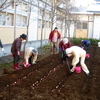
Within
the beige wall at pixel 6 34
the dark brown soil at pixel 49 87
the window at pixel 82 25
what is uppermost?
the window at pixel 82 25

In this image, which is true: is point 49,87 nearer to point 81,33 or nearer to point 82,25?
point 81,33

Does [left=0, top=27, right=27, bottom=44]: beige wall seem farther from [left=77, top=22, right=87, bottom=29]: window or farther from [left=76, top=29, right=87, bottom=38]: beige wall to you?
[left=77, top=22, right=87, bottom=29]: window

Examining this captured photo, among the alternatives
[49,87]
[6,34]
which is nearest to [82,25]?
[6,34]

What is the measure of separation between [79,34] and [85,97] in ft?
73.1

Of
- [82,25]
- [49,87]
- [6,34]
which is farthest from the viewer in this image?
[82,25]

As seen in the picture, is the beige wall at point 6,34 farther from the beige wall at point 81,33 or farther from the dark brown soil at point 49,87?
the beige wall at point 81,33

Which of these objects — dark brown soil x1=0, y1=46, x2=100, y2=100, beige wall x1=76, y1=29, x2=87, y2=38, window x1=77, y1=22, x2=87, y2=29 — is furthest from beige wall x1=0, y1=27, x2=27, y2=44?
window x1=77, y1=22, x2=87, y2=29

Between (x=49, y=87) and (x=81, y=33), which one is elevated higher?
(x=81, y=33)

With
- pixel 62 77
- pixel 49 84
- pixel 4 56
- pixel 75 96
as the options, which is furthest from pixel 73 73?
pixel 4 56

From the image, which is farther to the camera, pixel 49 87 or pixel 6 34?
pixel 6 34

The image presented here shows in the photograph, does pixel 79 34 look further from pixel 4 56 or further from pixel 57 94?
pixel 57 94

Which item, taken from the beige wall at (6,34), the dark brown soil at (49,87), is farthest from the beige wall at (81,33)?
the dark brown soil at (49,87)

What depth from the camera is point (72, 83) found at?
16.9 ft

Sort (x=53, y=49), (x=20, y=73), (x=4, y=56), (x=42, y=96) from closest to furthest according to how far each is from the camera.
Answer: (x=42, y=96) → (x=20, y=73) → (x=4, y=56) → (x=53, y=49)
